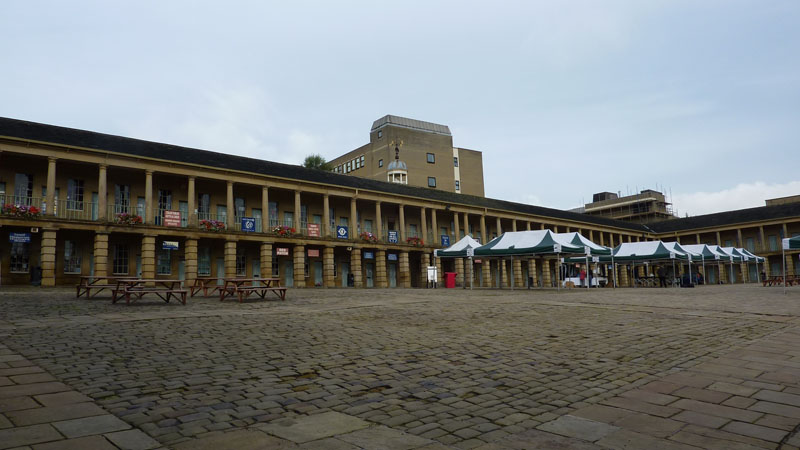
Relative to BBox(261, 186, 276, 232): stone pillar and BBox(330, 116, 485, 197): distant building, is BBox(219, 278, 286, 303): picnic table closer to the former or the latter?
BBox(261, 186, 276, 232): stone pillar

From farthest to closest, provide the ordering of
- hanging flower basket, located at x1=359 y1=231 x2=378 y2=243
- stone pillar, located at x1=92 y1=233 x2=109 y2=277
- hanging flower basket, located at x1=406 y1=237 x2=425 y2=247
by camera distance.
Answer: hanging flower basket, located at x1=406 y1=237 x2=425 y2=247
hanging flower basket, located at x1=359 y1=231 x2=378 y2=243
stone pillar, located at x1=92 y1=233 x2=109 y2=277

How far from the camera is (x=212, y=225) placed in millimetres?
30953

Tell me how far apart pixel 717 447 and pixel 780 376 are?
2.85 metres

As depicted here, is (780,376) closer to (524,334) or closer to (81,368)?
(524,334)

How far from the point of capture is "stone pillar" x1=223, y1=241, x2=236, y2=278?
1224 inches

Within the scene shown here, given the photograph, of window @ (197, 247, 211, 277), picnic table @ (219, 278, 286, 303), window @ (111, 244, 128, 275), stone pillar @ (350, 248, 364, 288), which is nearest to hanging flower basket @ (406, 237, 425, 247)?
stone pillar @ (350, 248, 364, 288)

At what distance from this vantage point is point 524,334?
877cm

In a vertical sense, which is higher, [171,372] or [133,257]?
[133,257]

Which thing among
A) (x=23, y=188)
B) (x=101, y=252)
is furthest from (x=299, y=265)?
(x=23, y=188)

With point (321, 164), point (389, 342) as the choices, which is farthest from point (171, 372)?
point (321, 164)

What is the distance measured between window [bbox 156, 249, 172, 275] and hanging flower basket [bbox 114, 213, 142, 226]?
3048 mm

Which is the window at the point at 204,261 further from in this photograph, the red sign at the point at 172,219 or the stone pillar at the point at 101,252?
the stone pillar at the point at 101,252

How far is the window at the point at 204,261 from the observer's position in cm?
3216

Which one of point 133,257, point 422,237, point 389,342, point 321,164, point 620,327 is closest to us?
point 389,342
